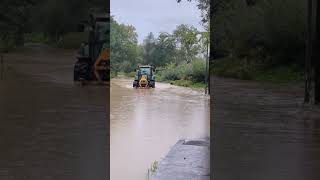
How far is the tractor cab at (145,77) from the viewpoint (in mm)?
13672

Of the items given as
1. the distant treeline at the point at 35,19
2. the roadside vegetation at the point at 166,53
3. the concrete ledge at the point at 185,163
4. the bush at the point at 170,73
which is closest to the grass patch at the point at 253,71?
the concrete ledge at the point at 185,163

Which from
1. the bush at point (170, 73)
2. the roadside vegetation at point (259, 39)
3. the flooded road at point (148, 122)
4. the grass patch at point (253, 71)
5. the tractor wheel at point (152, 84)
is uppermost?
the roadside vegetation at point (259, 39)

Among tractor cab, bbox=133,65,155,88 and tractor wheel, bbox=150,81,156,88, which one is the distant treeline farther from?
tractor wheel, bbox=150,81,156,88

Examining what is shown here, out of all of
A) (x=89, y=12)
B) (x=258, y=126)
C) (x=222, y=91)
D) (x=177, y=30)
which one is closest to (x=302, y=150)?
(x=258, y=126)

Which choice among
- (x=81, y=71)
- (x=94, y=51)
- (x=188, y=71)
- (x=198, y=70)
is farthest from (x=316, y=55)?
(x=188, y=71)

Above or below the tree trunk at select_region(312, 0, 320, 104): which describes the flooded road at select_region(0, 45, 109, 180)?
below

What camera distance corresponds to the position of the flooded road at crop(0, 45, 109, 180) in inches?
235

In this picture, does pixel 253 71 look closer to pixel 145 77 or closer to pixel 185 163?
pixel 185 163

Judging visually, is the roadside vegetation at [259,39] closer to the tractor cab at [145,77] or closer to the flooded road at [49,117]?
the flooded road at [49,117]

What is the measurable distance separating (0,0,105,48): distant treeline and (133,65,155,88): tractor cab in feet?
19.6

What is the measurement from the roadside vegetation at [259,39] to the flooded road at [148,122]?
4.88 ft

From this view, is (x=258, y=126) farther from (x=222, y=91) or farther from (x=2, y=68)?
(x=2, y=68)

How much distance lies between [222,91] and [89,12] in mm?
2265

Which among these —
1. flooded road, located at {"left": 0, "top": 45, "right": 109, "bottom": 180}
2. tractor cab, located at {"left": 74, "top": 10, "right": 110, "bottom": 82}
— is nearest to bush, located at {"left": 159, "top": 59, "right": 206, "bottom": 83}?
tractor cab, located at {"left": 74, "top": 10, "right": 110, "bottom": 82}
